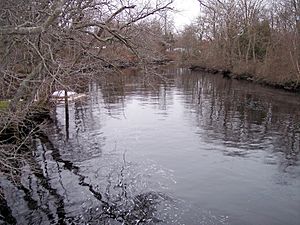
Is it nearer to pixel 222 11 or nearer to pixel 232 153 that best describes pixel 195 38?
pixel 232 153

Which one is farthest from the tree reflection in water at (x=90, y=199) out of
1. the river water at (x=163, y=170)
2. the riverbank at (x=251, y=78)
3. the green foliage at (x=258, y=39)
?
the green foliage at (x=258, y=39)

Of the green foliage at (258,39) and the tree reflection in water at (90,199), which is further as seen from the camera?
the green foliage at (258,39)

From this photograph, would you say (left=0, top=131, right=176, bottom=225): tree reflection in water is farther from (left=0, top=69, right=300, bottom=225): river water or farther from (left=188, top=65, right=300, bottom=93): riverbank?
(left=188, top=65, right=300, bottom=93): riverbank

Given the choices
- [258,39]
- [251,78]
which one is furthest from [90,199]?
[258,39]

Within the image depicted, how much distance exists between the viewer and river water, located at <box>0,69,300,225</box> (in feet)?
28.9

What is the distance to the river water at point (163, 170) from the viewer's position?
8.82m

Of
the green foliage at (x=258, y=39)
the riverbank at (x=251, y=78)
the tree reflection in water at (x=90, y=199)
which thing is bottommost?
the tree reflection in water at (x=90, y=199)

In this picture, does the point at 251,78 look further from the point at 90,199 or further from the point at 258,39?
the point at 90,199

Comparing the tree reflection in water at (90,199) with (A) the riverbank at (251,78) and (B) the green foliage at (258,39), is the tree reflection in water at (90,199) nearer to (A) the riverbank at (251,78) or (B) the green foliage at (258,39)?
(A) the riverbank at (251,78)

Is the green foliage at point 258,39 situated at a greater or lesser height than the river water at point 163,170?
greater

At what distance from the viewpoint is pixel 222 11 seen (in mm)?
7711

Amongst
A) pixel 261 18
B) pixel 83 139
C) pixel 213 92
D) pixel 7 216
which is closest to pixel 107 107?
pixel 83 139

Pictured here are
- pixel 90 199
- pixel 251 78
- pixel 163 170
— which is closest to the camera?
pixel 90 199

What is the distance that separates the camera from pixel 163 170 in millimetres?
11734
